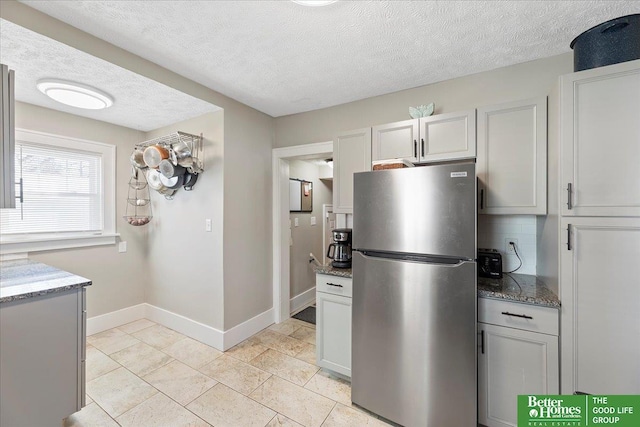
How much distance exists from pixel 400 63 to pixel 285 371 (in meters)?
2.73

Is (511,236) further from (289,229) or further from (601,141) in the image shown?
(289,229)

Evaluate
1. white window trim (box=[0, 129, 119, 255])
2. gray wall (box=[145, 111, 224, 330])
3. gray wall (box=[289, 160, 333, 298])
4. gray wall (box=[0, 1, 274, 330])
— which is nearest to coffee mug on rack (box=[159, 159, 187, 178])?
gray wall (box=[145, 111, 224, 330])

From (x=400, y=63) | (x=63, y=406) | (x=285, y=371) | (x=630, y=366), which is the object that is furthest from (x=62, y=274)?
(x=630, y=366)

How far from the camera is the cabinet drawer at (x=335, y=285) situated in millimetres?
2072

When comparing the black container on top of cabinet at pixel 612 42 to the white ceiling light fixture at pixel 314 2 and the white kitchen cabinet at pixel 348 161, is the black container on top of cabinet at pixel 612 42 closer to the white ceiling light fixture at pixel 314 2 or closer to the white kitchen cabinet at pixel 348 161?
the white kitchen cabinet at pixel 348 161

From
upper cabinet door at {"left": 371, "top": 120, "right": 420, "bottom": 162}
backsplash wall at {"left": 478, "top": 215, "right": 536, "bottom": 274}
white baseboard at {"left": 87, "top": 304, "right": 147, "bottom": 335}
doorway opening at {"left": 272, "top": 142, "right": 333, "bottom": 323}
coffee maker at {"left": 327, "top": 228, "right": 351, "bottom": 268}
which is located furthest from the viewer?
doorway opening at {"left": 272, "top": 142, "right": 333, "bottom": 323}

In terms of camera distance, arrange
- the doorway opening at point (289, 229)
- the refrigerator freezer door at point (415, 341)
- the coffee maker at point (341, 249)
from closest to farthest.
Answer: the refrigerator freezer door at point (415, 341), the coffee maker at point (341, 249), the doorway opening at point (289, 229)

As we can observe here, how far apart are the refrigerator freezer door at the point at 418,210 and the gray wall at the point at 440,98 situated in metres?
1.02

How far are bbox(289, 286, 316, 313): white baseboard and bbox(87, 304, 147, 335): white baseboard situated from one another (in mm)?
1883

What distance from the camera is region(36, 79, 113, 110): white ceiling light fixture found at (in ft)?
6.53

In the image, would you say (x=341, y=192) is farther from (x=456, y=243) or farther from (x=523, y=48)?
(x=523, y=48)

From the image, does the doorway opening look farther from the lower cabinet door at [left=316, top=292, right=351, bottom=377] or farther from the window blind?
the window blind

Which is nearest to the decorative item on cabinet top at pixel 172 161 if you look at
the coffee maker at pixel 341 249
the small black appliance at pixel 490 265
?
the coffee maker at pixel 341 249

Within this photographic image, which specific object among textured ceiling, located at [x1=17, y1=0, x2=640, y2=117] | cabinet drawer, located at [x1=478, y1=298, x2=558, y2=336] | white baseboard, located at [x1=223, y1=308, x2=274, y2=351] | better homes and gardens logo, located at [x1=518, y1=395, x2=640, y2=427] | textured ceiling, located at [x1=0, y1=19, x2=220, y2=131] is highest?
textured ceiling, located at [x1=17, y1=0, x2=640, y2=117]
